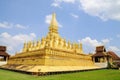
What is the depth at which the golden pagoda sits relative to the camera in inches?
1048

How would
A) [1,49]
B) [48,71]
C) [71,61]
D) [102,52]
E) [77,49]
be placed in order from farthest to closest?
1. [1,49]
2. [102,52]
3. [77,49]
4. [71,61]
5. [48,71]

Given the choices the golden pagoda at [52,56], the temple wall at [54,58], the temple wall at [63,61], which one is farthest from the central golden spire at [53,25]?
the temple wall at [63,61]

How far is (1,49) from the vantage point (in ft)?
159

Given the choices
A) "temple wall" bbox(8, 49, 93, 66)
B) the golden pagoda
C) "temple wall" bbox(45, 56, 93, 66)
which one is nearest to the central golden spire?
the golden pagoda

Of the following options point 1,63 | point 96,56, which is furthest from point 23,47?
point 96,56

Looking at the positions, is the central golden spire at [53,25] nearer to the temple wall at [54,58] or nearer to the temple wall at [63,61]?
the temple wall at [54,58]

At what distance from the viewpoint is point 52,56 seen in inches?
1105

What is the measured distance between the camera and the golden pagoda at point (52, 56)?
26.6m

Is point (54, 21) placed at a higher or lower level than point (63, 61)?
higher

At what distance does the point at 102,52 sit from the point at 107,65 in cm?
635

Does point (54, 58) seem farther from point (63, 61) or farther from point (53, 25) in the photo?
point (53, 25)

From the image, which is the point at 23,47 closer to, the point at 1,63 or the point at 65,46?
the point at 1,63

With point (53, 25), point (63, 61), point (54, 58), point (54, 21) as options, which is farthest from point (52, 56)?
point (54, 21)

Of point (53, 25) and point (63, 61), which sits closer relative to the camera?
point (63, 61)
